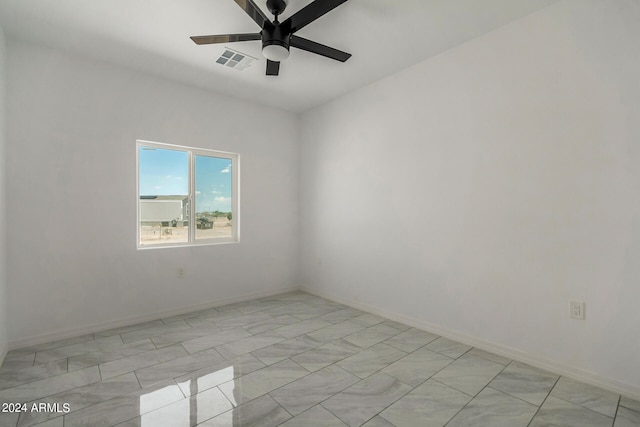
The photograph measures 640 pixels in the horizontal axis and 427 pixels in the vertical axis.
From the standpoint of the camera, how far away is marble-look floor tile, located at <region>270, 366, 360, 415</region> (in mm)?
1941

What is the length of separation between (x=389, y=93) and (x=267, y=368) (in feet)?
9.94

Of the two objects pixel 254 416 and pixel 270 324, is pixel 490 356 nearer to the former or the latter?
pixel 254 416

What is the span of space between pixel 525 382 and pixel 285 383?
5.57ft

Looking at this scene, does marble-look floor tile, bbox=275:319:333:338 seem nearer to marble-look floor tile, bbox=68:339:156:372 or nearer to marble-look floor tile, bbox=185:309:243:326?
marble-look floor tile, bbox=185:309:243:326

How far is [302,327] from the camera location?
3.25 m

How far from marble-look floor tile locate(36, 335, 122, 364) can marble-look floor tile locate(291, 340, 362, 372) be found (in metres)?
1.71

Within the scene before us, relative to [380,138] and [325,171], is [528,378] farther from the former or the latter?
[325,171]

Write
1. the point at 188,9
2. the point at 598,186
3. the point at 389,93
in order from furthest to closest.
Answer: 1. the point at 389,93
2. the point at 188,9
3. the point at 598,186

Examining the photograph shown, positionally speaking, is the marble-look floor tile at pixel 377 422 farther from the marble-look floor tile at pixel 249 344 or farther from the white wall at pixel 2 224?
the white wall at pixel 2 224

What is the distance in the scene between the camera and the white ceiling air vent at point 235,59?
119 inches

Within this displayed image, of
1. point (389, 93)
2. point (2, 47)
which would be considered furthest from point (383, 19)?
point (2, 47)

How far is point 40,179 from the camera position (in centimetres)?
284

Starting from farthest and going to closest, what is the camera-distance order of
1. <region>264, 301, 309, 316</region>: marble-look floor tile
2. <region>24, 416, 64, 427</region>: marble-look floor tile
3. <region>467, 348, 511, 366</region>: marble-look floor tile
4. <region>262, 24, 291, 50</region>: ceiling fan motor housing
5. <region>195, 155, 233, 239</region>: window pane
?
<region>195, 155, 233, 239</region>: window pane → <region>264, 301, 309, 316</region>: marble-look floor tile → <region>467, 348, 511, 366</region>: marble-look floor tile → <region>262, 24, 291, 50</region>: ceiling fan motor housing → <region>24, 416, 64, 427</region>: marble-look floor tile

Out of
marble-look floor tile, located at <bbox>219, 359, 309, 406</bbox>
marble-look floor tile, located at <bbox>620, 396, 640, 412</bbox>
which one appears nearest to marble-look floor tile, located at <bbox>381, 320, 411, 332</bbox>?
marble-look floor tile, located at <bbox>219, 359, 309, 406</bbox>
